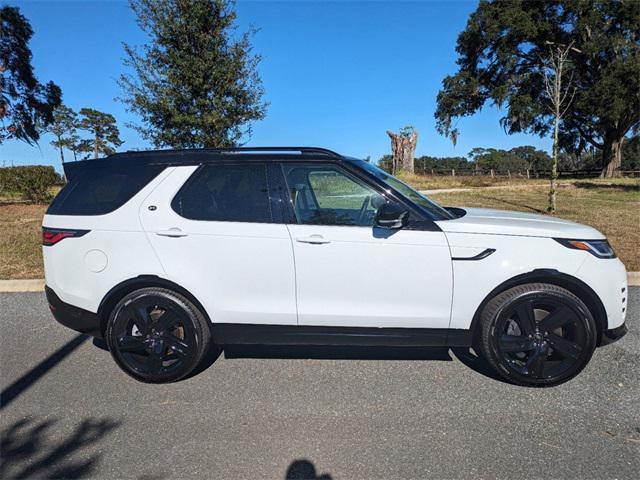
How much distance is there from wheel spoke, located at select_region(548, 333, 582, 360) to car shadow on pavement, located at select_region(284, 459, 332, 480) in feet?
6.18

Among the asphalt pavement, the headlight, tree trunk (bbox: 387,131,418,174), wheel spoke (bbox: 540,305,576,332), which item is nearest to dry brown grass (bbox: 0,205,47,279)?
the asphalt pavement

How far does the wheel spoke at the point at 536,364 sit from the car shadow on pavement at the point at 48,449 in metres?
2.85

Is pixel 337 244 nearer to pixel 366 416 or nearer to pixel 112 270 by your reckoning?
pixel 366 416

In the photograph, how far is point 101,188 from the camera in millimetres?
3318

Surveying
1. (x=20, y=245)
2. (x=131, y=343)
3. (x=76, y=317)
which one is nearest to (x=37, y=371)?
(x=76, y=317)

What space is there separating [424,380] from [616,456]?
1221 millimetres

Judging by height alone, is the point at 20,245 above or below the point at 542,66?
below

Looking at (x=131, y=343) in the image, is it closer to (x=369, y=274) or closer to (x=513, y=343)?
(x=369, y=274)

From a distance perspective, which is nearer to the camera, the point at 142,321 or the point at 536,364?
the point at 536,364

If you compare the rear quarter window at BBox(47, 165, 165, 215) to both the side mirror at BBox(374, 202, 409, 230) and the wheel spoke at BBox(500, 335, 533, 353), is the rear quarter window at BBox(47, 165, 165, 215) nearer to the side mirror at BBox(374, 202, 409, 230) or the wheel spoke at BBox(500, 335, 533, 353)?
the side mirror at BBox(374, 202, 409, 230)

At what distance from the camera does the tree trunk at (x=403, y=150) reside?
85.8ft

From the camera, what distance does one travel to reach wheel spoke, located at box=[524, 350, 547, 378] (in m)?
3.00

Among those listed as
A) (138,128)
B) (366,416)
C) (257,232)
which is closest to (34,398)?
(257,232)

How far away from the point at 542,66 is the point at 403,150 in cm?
1268
